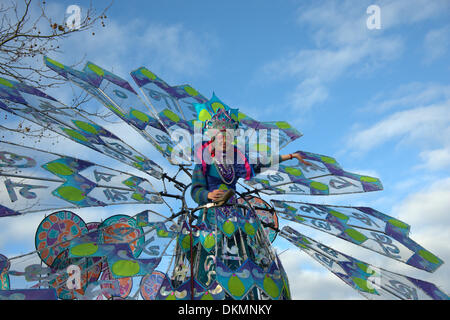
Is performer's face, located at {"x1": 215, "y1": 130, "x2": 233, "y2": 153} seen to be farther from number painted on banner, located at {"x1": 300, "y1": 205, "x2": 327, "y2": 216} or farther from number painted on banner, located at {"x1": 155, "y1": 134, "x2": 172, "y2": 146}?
number painted on banner, located at {"x1": 300, "y1": 205, "x2": 327, "y2": 216}

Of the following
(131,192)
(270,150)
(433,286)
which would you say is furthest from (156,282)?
(433,286)

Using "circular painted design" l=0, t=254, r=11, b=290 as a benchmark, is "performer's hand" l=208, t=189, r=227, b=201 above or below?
above

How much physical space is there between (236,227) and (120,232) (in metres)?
1.38

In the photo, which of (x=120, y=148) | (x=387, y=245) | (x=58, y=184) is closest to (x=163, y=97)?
(x=120, y=148)

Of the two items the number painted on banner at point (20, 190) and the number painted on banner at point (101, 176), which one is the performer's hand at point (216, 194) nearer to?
the number painted on banner at point (101, 176)

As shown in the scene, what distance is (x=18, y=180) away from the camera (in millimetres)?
4449

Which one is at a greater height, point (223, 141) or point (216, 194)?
point (223, 141)

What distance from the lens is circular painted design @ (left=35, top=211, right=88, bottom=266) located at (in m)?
4.58

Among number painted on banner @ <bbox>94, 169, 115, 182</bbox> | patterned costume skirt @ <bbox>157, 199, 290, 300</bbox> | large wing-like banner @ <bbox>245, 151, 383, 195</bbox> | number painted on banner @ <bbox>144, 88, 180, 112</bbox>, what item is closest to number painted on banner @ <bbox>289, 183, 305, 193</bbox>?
large wing-like banner @ <bbox>245, 151, 383, 195</bbox>

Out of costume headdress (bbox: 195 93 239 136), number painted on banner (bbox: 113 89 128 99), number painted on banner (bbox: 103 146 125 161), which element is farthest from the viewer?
number painted on banner (bbox: 113 89 128 99)

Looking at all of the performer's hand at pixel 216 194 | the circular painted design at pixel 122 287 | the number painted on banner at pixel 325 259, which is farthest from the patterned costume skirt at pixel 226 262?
the number painted on banner at pixel 325 259

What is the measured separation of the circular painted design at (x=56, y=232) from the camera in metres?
4.58

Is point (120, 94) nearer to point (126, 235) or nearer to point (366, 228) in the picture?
point (126, 235)

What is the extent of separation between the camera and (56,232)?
4.92 metres
